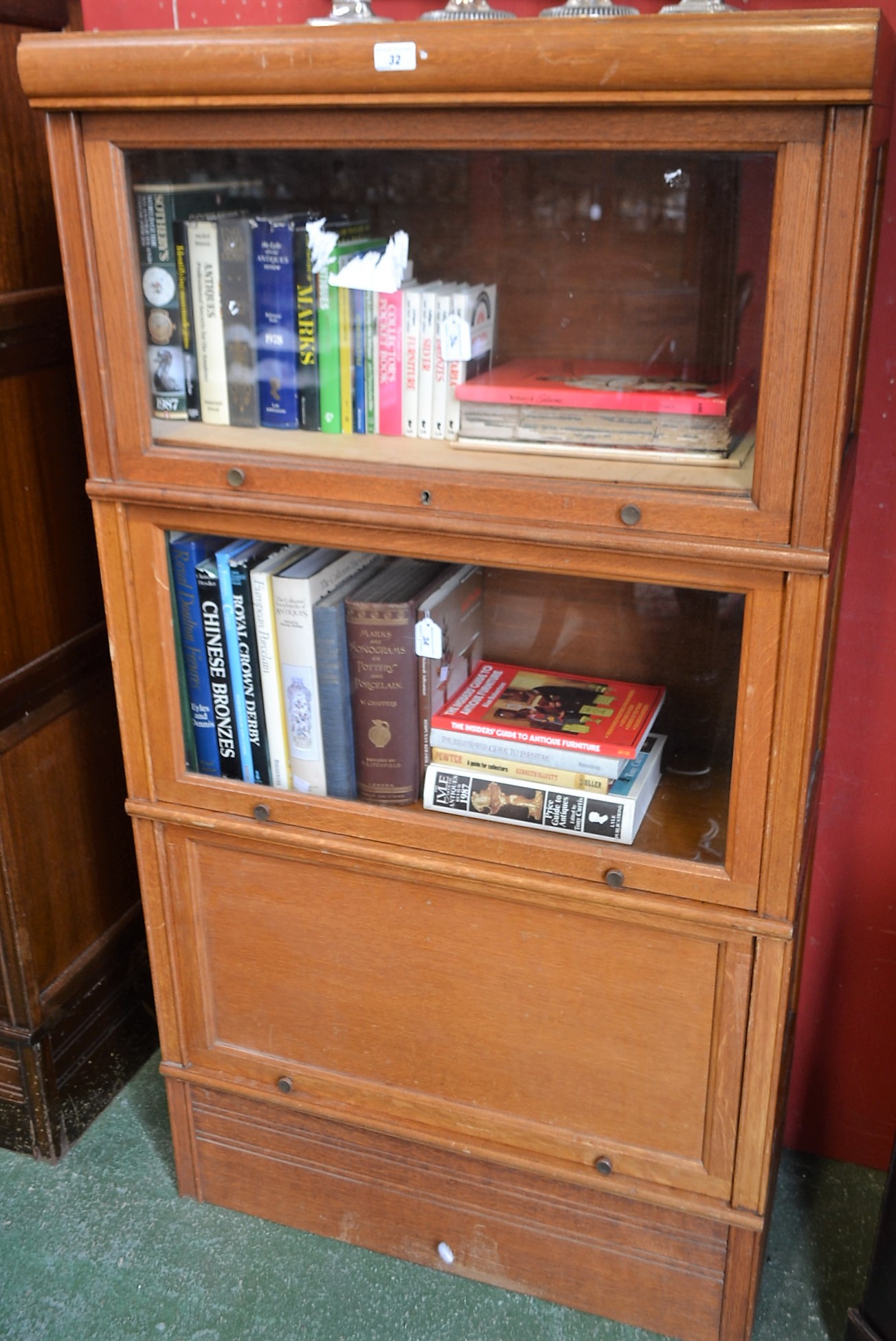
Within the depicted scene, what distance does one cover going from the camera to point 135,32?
116 cm

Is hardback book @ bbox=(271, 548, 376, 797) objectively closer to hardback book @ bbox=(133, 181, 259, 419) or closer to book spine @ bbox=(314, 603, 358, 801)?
book spine @ bbox=(314, 603, 358, 801)

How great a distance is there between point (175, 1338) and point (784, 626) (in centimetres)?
114

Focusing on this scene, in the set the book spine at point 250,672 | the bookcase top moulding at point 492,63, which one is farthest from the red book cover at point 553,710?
the bookcase top moulding at point 492,63

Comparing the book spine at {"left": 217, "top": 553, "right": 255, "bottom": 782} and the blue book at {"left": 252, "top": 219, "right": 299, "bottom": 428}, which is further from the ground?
the blue book at {"left": 252, "top": 219, "right": 299, "bottom": 428}

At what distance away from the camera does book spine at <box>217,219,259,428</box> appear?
50.3 inches

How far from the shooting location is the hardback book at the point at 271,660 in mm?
1370

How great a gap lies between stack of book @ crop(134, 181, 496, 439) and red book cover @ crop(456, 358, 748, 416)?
3cm

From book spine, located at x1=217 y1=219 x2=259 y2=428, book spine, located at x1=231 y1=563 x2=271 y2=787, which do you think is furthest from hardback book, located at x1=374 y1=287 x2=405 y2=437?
book spine, located at x1=231 y1=563 x2=271 y2=787

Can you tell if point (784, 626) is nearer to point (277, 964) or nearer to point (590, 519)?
point (590, 519)

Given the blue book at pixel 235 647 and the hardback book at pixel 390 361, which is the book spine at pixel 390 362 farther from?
the blue book at pixel 235 647

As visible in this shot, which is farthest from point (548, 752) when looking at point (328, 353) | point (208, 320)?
point (208, 320)

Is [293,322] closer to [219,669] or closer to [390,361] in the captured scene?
[390,361]

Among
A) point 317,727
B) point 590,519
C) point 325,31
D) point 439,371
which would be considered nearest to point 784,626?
point 590,519

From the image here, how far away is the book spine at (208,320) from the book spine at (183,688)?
0.18 metres
